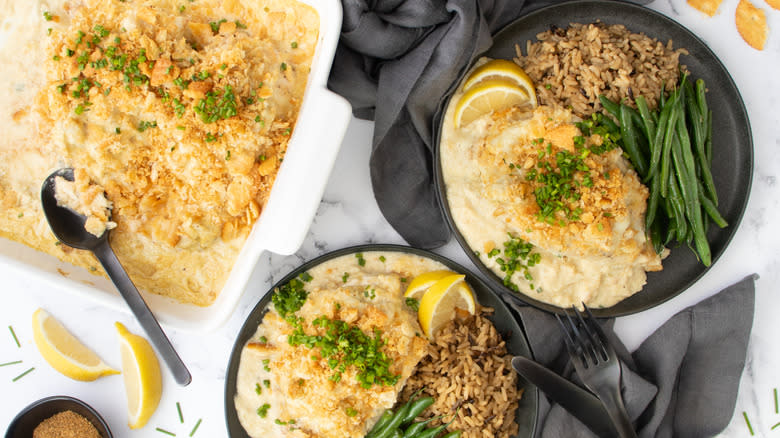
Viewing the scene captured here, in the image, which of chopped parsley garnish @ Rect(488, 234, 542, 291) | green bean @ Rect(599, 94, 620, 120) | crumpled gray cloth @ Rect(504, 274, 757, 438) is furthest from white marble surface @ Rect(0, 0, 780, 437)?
green bean @ Rect(599, 94, 620, 120)

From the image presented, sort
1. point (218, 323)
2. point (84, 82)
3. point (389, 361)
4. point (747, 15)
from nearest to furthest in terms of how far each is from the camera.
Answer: point (84, 82), point (218, 323), point (389, 361), point (747, 15)

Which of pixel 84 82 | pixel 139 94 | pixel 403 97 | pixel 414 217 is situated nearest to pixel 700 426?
pixel 414 217

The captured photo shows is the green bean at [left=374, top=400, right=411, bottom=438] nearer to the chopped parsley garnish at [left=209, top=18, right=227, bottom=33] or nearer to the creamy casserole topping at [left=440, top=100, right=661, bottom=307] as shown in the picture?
the creamy casserole topping at [left=440, top=100, right=661, bottom=307]

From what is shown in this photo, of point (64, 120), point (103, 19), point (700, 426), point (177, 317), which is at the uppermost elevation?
point (103, 19)

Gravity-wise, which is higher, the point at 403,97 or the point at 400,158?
the point at 403,97

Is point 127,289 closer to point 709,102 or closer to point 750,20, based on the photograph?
point 709,102

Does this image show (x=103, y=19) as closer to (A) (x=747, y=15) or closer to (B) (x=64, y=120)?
(B) (x=64, y=120)

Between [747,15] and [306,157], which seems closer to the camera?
[306,157]
